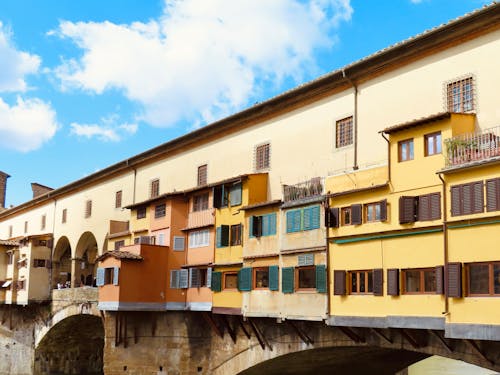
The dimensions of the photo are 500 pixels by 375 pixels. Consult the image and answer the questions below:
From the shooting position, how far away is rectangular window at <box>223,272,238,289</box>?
83.4ft

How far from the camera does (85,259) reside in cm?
4684

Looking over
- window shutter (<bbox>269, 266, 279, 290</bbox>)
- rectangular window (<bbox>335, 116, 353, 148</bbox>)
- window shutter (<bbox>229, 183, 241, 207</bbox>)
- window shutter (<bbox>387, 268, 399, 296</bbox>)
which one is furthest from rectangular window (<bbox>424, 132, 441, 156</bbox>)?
window shutter (<bbox>229, 183, 241, 207</bbox>)

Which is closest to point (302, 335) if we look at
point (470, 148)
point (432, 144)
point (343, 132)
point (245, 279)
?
point (245, 279)

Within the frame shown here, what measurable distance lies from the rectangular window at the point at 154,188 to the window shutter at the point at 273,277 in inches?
478

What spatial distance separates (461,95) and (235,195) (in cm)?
1028

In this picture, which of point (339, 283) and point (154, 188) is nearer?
point (339, 283)

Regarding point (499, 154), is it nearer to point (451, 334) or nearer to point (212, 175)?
point (451, 334)

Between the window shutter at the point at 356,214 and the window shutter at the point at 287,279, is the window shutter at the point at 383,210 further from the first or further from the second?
the window shutter at the point at 287,279

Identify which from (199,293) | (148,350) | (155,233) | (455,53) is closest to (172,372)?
(148,350)

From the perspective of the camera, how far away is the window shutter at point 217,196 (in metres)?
26.7

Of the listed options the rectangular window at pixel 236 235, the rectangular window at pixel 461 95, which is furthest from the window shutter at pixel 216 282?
the rectangular window at pixel 461 95

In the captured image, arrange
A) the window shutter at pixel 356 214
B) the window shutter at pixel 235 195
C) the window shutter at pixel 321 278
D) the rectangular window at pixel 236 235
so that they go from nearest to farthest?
the window shutter at pixel 356 214 < the window shutter at pixel 321 278 < the rectangular window at pixel 236 235 < the window shutter at pixel 235 195

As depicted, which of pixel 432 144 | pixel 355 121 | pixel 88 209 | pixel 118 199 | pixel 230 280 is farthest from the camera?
pixel 88 209

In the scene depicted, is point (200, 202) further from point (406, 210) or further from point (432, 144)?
point (432, 144)
